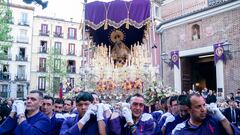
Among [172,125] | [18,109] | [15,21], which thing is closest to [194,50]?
[172,125]

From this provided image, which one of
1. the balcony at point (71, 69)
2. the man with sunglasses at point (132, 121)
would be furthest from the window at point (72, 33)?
the man with sunglasses at point (132, 121)

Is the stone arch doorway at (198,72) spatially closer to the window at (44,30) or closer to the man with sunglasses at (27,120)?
the man with sunglasses at (27,120)

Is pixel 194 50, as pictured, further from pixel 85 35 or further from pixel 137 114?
pixel 137 114

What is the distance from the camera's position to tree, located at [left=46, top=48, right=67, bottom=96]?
37.2 m

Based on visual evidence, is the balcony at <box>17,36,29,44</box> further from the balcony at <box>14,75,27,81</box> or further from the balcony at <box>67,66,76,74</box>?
the balcony at <box>67,66,76,74</box>

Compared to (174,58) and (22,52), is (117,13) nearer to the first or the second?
(174,58)

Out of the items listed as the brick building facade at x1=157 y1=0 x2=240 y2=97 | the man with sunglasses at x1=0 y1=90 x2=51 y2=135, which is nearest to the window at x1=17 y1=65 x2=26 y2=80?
the brick building facade at x1=157 y1=0 x2=240 y2=97

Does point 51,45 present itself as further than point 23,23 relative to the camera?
Yes

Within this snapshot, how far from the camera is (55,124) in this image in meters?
4.95

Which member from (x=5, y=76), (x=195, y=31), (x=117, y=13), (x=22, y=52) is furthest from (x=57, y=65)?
(x=117, y=13)

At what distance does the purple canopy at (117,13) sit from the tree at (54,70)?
75.7 feet

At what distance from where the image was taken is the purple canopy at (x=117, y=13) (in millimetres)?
14242

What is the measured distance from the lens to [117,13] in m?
14.8

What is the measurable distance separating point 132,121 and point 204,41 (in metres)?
14.8
